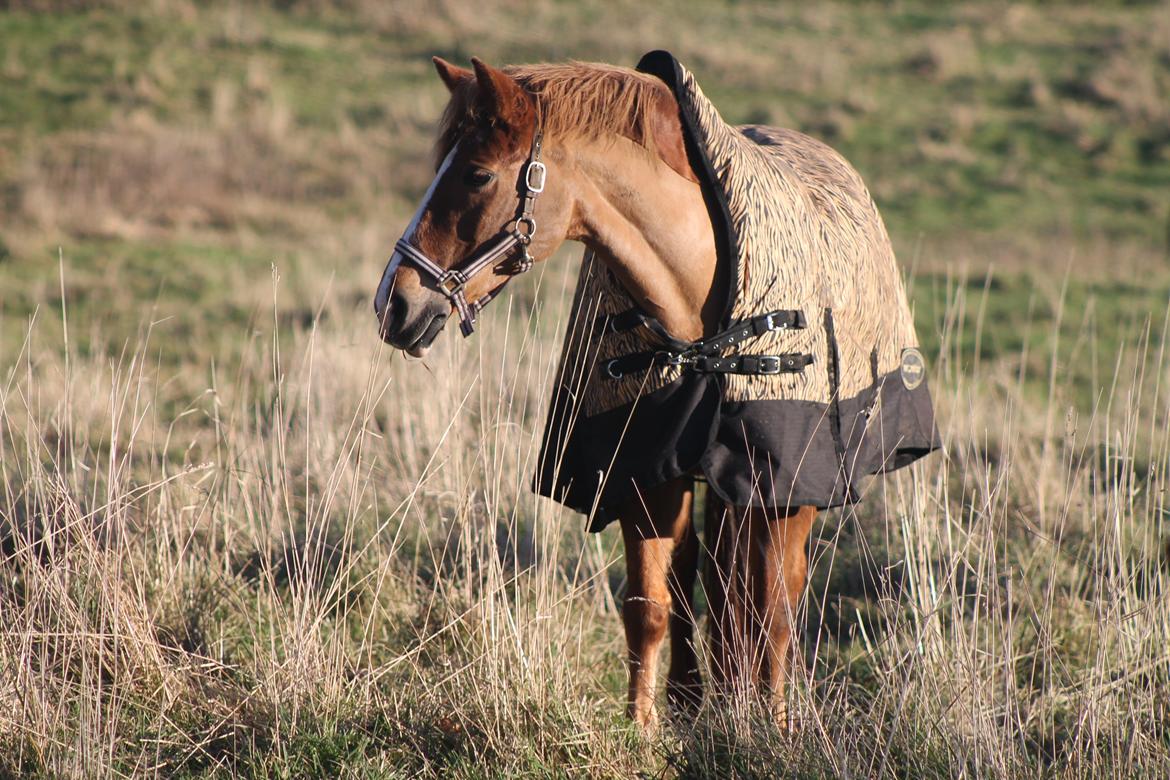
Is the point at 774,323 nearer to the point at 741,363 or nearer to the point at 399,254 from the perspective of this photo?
the point at 741,363

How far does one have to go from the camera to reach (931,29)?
23.1 metres

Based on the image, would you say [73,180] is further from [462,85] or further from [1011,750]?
[1011,750]

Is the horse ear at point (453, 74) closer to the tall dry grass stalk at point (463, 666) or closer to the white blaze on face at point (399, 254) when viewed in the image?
the white blaze on face at point (399, 254)

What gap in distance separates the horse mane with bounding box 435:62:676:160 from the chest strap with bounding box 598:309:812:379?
0.53 m

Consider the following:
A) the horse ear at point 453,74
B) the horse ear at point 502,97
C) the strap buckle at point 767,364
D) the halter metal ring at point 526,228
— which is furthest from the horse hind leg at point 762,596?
the horse ear at point 453,74

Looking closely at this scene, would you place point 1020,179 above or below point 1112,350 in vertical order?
above

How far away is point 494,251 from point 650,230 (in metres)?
0.44

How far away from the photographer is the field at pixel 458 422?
317 cm

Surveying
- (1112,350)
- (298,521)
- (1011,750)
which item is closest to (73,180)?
(298,521)

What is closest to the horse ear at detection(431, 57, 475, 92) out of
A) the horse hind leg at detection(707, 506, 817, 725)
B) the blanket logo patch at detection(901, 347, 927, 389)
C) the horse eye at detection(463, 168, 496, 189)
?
the horse eye at detection(463, 168, 496, 189)

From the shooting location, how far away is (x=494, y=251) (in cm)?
286

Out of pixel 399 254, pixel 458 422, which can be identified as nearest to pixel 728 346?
pixel 399 254

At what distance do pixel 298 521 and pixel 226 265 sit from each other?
7.13 m

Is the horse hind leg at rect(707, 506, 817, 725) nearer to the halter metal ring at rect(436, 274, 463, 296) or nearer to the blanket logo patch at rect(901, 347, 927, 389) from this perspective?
the blanket logo patch at rect(901, 347, 927, 389)
